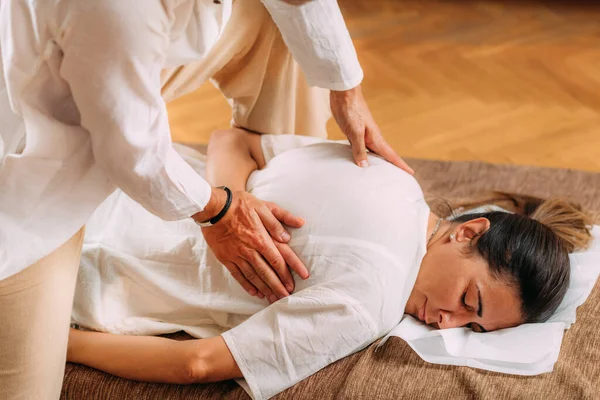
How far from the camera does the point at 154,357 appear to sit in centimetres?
146

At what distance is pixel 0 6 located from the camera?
1.16m

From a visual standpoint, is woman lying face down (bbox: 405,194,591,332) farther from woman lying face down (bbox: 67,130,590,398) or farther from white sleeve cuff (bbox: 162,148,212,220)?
white sleeve cuff (bbox: 162,148,212,220)

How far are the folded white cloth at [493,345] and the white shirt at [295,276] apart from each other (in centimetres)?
7

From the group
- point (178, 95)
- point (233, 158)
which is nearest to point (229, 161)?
point (233, 158)

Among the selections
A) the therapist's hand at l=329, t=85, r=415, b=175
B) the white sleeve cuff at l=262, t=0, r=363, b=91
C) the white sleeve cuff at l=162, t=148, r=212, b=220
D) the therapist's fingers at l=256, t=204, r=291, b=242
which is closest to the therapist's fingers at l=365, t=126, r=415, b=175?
the therapist's hand at l=329, t=85, r=415, b=175

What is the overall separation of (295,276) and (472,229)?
35 centimetres

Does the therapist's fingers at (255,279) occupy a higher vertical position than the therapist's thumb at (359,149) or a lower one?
lower

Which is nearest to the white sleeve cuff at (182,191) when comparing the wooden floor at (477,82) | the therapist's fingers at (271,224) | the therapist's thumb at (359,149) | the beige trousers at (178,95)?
the therapist's fingers at (271,224)

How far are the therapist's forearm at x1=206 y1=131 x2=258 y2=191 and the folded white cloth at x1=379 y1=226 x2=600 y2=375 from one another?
0.47 metres

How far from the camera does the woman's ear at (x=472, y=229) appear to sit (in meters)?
1.53

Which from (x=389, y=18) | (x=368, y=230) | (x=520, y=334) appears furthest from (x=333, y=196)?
(x=389, y=18)

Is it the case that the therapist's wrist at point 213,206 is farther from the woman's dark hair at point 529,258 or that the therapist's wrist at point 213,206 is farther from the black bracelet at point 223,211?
the woman's dark hair at point 529,258

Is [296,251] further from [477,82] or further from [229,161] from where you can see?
[477,82]

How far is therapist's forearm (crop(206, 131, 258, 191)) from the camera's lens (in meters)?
1.70
